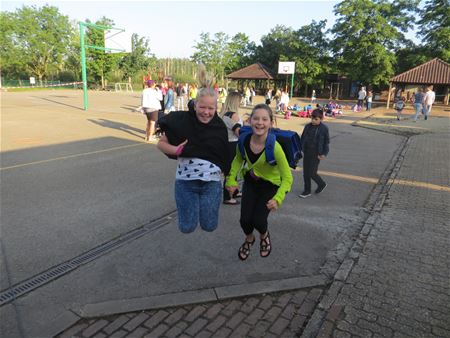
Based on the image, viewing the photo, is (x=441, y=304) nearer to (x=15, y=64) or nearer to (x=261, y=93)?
(x=261, y=93)

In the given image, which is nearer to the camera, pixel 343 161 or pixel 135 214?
pixel 135 214

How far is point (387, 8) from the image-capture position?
42.2m

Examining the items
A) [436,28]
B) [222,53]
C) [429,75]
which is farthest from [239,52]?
[429,75]

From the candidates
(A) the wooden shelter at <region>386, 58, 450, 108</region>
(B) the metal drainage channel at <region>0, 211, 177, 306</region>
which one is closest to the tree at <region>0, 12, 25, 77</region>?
(A) the wooden shelter at <region>386, 58, 450, 108</region>

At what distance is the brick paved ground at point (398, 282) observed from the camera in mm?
2975

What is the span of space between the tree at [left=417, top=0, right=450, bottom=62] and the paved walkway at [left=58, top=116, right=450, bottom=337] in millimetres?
44001

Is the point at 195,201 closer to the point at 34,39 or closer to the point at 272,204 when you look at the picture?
the point at 272,204

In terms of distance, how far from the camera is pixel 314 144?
255 inches

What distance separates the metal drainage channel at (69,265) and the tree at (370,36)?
4233cm

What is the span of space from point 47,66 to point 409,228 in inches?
2793

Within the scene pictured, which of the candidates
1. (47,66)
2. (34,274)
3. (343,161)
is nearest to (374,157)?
(343,161)

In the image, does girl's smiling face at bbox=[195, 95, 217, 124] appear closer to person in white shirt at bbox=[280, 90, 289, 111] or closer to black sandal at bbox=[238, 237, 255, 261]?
black sandal at bbox=[238, 237, 255, 261]

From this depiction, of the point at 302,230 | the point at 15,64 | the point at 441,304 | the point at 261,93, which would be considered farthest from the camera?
the point at 15,64

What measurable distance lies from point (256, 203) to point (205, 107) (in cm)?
117
